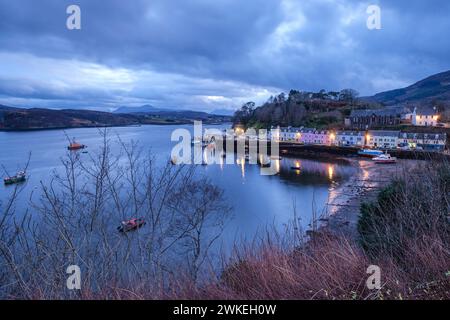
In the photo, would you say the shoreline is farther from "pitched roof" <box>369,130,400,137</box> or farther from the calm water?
"pitched roof" <box>369,130,400,137</box>

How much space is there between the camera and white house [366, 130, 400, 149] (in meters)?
32.4

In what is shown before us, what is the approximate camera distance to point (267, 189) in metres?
17.6

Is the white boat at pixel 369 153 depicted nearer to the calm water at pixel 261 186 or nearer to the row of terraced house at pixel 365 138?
the row of terraced house at pixel 365 138

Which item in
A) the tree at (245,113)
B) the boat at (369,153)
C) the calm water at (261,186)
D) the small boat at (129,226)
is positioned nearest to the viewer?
the small boat at (129,226)

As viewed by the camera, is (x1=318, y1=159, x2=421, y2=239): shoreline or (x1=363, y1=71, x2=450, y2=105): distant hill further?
(x1=363, y1=71, x2=450, y2=105): distant hill

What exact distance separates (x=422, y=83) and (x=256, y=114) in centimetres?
9546

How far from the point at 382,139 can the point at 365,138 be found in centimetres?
196

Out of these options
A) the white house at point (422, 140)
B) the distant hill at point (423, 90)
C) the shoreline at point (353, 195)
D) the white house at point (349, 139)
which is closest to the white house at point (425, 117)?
the white house at point (422, 140)

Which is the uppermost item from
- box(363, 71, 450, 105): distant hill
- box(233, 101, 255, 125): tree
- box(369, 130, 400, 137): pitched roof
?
box(363, 71, 450, 105): distant hill

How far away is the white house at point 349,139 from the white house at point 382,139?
0.83 metres

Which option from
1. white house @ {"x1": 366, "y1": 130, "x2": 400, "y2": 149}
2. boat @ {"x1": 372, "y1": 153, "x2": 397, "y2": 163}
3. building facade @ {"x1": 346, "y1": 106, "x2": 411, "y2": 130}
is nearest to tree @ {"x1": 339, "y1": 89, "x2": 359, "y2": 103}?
building facade @ {"x1": 346, "y1": 106, "x2": 411, "y2": 130}

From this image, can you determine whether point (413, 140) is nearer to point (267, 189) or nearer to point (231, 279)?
point (267, 189)

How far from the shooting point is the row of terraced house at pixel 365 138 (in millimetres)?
29680

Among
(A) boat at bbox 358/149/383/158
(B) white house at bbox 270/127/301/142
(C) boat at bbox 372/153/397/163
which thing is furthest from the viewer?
(B) white house at bbox 270/127/301/142
